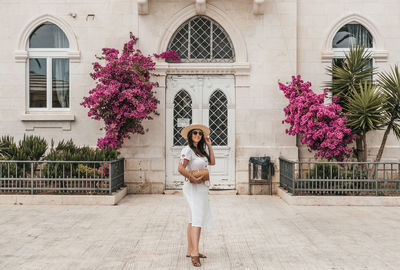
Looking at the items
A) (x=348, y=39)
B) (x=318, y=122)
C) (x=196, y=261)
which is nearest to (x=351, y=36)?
(x=348, y=39)

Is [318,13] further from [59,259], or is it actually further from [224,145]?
[59,259]

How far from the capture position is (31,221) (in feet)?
26.5

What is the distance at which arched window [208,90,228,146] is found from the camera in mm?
11766

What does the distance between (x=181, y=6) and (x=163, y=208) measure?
5384 mm

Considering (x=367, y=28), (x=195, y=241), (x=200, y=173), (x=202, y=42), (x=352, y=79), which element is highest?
(x=367, y=28)

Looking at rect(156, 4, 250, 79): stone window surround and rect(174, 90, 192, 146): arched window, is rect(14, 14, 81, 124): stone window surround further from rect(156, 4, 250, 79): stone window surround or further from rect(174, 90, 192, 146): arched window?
rect(174, 90, 192, 146): arched window

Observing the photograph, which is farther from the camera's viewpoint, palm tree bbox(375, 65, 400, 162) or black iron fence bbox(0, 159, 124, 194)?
palm tree bbox(375, 65, 400, 162)

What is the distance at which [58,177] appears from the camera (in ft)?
32.9

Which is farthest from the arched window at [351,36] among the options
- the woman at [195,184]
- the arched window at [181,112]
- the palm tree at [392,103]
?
the woman at [195,184]

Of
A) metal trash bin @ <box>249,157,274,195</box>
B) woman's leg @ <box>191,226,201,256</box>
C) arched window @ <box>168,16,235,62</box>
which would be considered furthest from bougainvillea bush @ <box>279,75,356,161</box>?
woman's leg @ <box>191,226,201,256</box>

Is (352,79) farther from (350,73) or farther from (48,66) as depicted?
(48,66)

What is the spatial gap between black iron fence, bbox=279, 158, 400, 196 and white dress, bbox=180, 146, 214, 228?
4.48 meters

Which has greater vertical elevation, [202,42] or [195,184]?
[202,42]

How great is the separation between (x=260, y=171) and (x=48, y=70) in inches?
245
